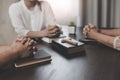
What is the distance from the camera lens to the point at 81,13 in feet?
10.5

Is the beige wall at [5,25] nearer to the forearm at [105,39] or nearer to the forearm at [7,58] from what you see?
the forearm at [105,39]

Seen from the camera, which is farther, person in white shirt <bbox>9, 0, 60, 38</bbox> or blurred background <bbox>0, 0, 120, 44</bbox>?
blurred background <bbox>0, 0, 120, 44</bbox>

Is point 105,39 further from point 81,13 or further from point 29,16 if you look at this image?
point 81,13

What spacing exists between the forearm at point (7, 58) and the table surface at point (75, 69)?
2.4 inches

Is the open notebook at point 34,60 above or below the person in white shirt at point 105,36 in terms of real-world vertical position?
below

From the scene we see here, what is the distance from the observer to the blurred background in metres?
3.04

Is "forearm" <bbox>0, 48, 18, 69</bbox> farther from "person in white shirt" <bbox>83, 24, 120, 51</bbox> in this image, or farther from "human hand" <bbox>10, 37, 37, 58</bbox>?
"person in white shirt" <bbox>83, 24, 120, 51</bbox>

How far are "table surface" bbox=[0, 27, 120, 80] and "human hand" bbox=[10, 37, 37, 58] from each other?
0.11 meters

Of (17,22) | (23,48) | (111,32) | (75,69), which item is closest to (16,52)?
(23,48)

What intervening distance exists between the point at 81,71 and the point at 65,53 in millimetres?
305

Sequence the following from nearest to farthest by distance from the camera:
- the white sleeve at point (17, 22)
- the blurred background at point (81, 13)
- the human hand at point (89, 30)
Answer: the human hand at point (89, 30)
the white sleeve at point (17, 22)
the blurred background at point (81, 13)

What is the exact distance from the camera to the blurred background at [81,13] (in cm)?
304

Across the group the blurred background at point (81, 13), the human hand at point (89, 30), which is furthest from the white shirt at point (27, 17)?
the human hand at point (89, 30)

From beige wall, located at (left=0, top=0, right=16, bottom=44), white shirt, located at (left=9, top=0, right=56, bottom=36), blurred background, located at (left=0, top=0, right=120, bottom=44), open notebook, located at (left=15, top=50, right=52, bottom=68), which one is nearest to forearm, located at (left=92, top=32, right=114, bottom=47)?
open notebook, located at (left=15, top=50, right=52, bottom=68)
